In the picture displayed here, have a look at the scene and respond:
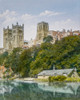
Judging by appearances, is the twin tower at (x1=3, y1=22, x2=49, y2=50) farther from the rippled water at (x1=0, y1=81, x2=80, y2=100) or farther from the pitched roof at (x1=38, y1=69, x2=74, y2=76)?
the rippled water at (x1=0, y1=81, x2=80, y2=100)

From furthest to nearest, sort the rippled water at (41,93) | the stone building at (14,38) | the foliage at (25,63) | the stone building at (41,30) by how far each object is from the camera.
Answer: the stone building at (14,38) → the stone building at (41,30) → the foliage at (25,63) → the rippled water at (41,93)

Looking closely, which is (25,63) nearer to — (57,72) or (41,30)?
(57,72)

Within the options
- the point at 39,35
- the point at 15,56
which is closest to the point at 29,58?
the point at 15,56

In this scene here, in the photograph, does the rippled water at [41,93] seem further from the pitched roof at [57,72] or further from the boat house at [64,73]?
the pitched roof at [57,72]

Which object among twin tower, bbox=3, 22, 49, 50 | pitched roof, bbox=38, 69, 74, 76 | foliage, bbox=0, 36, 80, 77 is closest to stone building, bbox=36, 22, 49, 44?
twin tower, bbox=3, 22, 49, 50

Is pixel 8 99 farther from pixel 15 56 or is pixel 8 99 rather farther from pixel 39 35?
pixel 39 35

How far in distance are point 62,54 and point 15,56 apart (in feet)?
23.5

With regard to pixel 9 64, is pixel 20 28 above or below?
above

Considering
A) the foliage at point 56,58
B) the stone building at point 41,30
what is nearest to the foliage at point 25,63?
the foliage at point 56,58

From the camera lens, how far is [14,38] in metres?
40.1

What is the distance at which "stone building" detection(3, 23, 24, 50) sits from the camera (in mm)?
39625

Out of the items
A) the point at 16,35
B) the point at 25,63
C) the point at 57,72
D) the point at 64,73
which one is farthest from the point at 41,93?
the point at 16,35

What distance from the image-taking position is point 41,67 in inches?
801

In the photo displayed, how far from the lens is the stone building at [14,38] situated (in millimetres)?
39625
